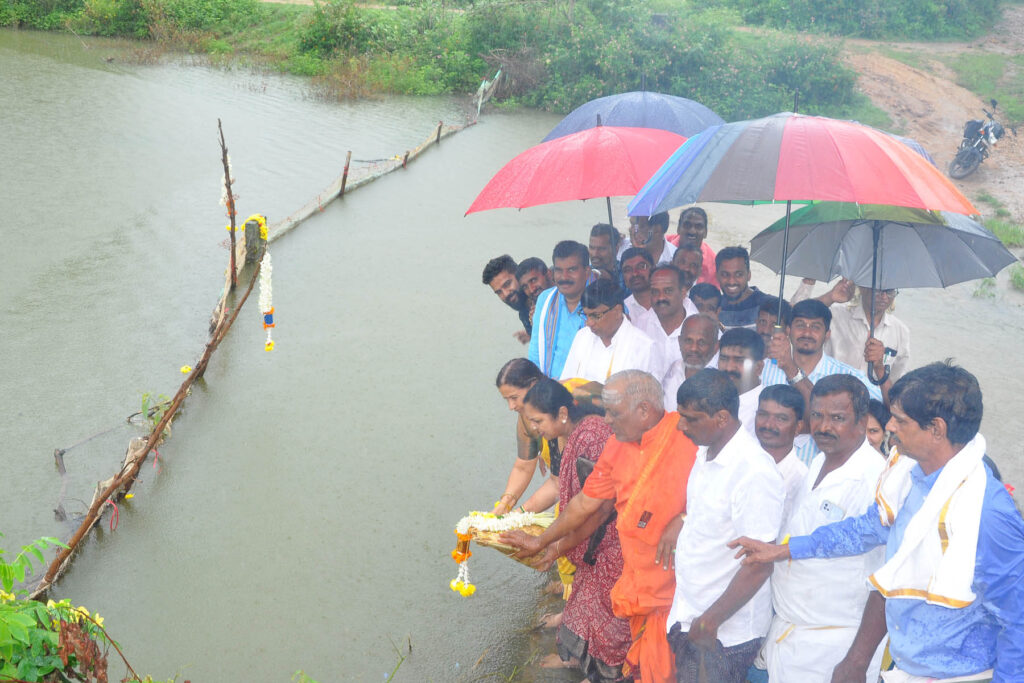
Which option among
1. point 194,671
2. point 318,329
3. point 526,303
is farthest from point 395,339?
point 194,671

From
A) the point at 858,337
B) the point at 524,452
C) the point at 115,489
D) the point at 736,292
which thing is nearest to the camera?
the point at 524,452

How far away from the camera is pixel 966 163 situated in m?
13.6

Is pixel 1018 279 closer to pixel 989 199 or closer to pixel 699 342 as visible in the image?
pixel 989 199

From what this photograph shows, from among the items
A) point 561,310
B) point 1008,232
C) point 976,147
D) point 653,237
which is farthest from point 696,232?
→ point 976,147

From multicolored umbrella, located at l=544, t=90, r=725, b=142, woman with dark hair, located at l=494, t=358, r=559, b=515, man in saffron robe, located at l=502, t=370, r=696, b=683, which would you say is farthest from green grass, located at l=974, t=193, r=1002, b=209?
man in saffron robe, located at l=502, t=370, r=696, b=683

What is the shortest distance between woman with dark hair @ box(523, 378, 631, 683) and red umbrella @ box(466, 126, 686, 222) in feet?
4.19

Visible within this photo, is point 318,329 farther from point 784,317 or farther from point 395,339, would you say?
point 784,317

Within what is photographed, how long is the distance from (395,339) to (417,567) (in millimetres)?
3319

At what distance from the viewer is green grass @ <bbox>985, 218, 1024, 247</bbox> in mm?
10586

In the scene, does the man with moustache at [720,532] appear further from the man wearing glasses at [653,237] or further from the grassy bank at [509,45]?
the grassy bank at [509,45]

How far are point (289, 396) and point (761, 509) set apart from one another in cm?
483

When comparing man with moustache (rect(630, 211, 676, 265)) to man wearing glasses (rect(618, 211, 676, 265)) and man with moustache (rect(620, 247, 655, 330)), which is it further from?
man with moustache (rect(620, 247, 655, 330))

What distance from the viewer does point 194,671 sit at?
4.34 meters

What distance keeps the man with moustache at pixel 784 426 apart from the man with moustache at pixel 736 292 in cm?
158
